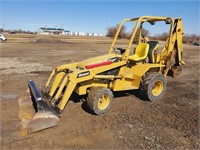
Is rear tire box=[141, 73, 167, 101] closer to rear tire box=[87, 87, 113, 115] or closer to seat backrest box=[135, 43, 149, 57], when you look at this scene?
seat backrest box=[135, 43, 149, 57]

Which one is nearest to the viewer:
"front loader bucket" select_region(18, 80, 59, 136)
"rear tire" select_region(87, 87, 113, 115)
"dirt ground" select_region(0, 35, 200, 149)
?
"dirt ground" select_region(0, 35, 200, 149)

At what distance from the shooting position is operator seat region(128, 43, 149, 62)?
599cm

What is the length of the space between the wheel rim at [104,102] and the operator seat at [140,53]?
1.33 meters

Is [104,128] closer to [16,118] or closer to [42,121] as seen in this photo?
[42,121]

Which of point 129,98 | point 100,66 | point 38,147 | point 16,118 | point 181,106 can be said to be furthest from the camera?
point 129,98

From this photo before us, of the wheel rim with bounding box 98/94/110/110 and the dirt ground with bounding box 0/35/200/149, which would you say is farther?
the wheel rim with bounding box 98/94/110/110

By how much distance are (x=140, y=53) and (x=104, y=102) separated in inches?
80.2

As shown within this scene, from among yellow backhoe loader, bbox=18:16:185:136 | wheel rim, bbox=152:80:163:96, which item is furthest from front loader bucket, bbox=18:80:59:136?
wheel rim, bbox=152:80:163:96

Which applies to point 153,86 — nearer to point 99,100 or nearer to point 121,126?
point 99,100

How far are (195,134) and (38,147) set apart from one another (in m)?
3.01

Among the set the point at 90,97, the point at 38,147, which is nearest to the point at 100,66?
the point at 90,97

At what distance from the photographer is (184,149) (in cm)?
384

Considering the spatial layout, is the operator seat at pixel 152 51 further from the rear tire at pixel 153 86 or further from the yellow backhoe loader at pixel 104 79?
the rear tire at pixel 153 86

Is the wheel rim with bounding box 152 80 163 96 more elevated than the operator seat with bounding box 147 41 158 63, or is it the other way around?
the operator seat with bounding box 147 41 158 63
